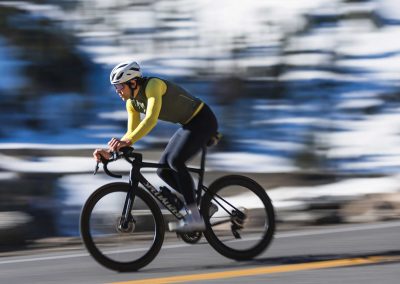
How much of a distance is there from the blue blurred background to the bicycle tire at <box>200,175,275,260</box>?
5.11 metres

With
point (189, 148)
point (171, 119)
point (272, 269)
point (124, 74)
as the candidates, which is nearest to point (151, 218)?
point (189, 148)

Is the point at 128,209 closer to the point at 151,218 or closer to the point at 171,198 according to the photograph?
the point at 151,218

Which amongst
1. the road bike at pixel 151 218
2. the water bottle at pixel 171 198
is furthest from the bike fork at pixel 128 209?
the water bottle at pixel 171 198

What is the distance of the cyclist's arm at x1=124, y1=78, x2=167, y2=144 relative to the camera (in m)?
7.04

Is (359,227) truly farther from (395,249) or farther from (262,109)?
(262,109)

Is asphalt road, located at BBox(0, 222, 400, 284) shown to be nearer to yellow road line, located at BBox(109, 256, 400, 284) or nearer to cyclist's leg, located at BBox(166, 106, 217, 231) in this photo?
yellow road line, located at BBox(109, 256, 400, 284)

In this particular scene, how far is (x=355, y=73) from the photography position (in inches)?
620

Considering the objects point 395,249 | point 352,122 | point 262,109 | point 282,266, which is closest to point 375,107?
point 352,122

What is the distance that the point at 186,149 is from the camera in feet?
24.1

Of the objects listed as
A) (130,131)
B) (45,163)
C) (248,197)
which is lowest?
(45,163)

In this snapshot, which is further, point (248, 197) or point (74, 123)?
point (74, 123)

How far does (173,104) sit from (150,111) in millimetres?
297

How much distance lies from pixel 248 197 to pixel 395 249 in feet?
4.25

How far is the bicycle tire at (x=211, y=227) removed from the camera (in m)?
7.56
